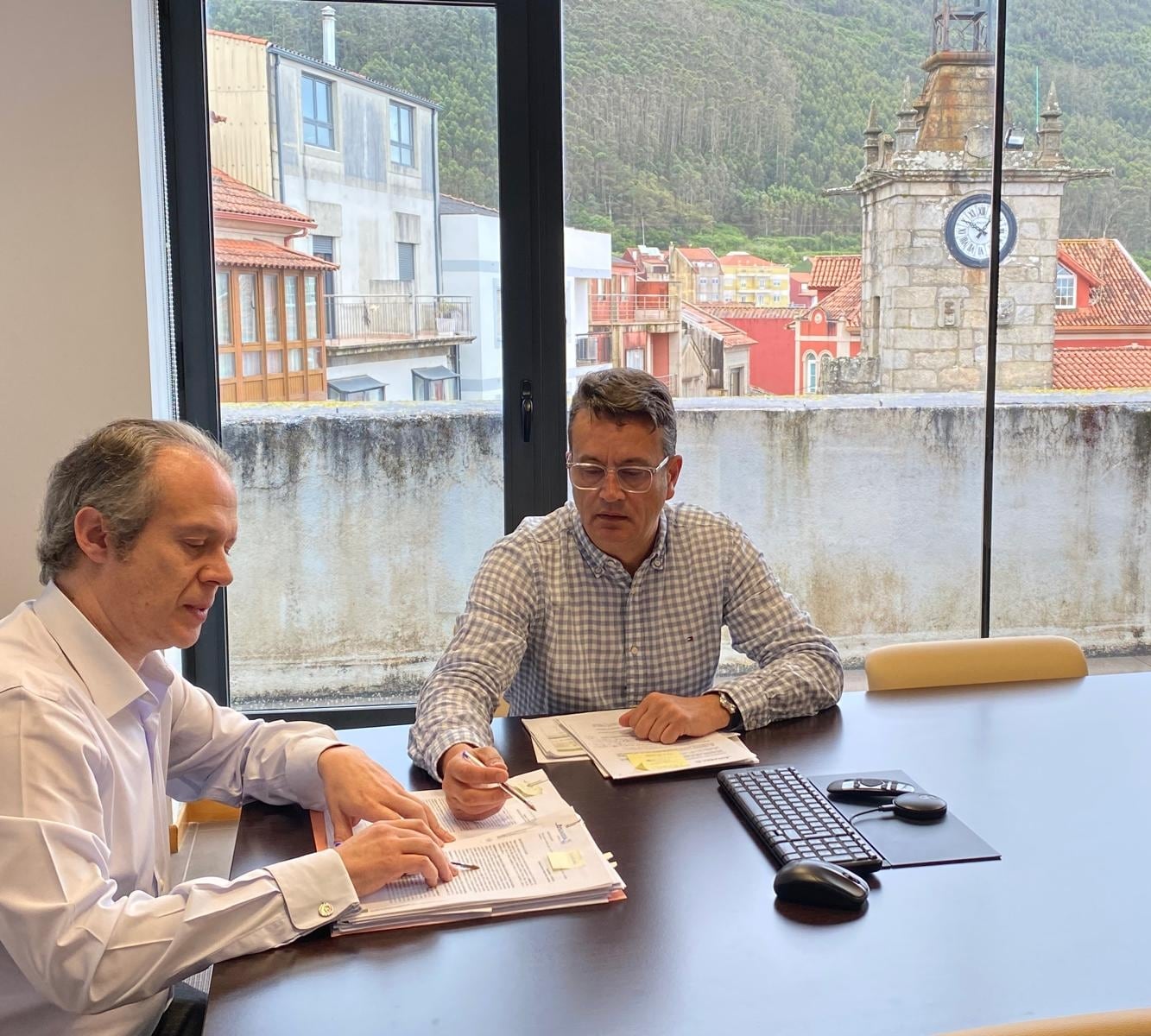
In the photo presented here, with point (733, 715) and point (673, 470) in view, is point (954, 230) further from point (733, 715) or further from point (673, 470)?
point (733, 715)

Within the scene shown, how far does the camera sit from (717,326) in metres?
3.54

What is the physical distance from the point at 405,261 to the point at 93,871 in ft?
7.86

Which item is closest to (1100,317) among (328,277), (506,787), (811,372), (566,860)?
(811,372)

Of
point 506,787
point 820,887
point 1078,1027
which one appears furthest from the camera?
point 506,787

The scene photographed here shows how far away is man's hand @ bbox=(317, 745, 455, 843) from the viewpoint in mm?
1578

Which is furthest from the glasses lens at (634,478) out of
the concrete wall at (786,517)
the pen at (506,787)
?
the concrete wall at (786,517)

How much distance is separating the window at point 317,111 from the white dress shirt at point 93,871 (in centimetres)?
212

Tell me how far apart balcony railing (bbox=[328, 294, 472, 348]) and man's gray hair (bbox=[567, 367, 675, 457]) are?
125 centimetres

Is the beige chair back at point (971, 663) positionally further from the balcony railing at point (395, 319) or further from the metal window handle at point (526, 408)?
the balcony railing at point (395, 319)

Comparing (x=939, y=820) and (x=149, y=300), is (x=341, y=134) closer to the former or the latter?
(x=149, y=300)

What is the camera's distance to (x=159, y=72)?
3.19 m

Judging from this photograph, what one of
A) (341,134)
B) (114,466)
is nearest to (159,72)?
(341,134)

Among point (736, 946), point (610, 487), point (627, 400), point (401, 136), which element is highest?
point (401, 136)

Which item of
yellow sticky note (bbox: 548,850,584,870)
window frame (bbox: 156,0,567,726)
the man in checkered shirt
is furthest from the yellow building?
yellow sticky note (bbox: 548,850,584,870)
